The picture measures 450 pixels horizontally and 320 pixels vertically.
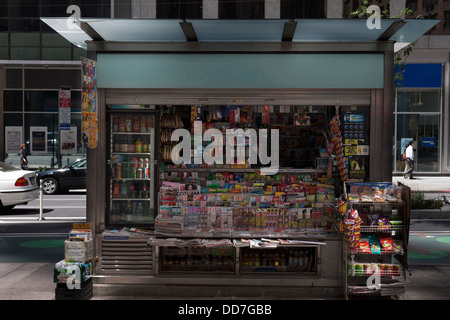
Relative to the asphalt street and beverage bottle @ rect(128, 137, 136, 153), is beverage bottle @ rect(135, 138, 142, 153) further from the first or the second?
the asphalt street

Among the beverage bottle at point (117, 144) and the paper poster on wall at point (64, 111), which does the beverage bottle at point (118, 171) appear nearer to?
the beverage bottle at point (117, 144)

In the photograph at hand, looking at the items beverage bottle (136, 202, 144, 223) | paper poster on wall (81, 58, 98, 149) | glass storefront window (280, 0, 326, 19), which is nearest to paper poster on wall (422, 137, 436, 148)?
glass storefront window (280, 0, 326, 19)

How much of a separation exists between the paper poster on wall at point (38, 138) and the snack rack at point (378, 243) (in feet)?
72.5

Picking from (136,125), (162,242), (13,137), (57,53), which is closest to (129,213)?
(162,242)

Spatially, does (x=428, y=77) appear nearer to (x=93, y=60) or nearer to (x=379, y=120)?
(x=379, y=120)

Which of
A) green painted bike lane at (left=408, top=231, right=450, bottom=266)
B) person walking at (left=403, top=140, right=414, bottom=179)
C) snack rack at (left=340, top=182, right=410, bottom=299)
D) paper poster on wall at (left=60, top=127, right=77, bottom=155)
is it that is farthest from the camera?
paper poster on wall at (left=60, top=127, right=77, bottom=155)

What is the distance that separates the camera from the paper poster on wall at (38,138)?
84.8ft

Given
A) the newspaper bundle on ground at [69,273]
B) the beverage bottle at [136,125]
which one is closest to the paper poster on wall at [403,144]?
the beverage bottle at [136,125]

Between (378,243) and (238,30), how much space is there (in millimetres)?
3243

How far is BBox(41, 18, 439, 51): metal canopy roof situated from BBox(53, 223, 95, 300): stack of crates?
2.52 meters

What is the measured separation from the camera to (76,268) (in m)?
6.07

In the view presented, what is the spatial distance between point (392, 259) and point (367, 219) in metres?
0.75

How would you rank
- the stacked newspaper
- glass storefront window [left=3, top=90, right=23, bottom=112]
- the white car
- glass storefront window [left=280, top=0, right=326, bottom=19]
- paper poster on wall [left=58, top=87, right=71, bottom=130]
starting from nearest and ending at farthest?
the stacked newspaper → the white car → paper poster on wall [left=58, top=87, right=71, bottom=130] → glass storefront window [left=280, top=0, right=326, bottom=19] → glass storefront window [left=3, top=90, right=23, bottom=112]

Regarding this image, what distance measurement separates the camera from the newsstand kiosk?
6746 millimetres
